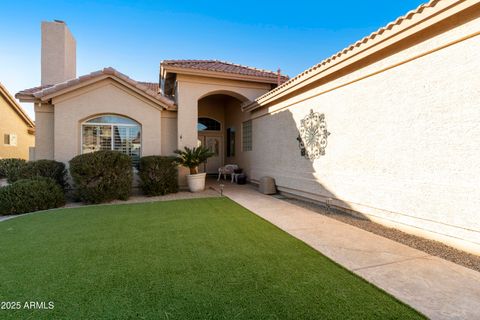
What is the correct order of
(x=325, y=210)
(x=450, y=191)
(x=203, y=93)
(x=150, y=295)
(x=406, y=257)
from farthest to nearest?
(x=203, y=93) < (x=325, y=210) < (x=450, y=191) < (x=406, y=257) < (x=150, y=295)

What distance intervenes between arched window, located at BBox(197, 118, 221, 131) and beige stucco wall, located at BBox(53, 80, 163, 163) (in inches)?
228

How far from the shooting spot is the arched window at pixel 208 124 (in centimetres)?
1698

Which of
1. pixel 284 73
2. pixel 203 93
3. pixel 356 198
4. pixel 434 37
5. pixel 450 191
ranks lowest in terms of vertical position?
pixel 356 198

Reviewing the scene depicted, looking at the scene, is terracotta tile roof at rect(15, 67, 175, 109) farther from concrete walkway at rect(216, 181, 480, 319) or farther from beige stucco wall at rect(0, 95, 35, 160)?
beige stucco wall at rect(0, 95, 35, 160)

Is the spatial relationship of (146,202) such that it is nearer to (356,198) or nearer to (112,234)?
(112,234)

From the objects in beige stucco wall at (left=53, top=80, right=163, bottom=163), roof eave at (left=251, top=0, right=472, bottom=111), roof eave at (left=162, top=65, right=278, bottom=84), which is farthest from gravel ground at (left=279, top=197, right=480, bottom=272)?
beige stucco wall at (left=53, top=80, right=163, bottom=163)

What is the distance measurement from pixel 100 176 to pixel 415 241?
980 cm

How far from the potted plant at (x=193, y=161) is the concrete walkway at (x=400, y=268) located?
5.74 meters

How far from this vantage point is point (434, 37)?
449 cm

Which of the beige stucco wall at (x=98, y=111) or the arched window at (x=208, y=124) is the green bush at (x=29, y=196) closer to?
the beige stucco wall at (x=98, y=111)

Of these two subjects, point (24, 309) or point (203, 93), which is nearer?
point (24, 309)

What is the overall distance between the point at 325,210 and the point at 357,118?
2962 millimetres

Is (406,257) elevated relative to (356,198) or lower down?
lower down

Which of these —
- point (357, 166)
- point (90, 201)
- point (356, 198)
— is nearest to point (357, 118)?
point (357, 166)
